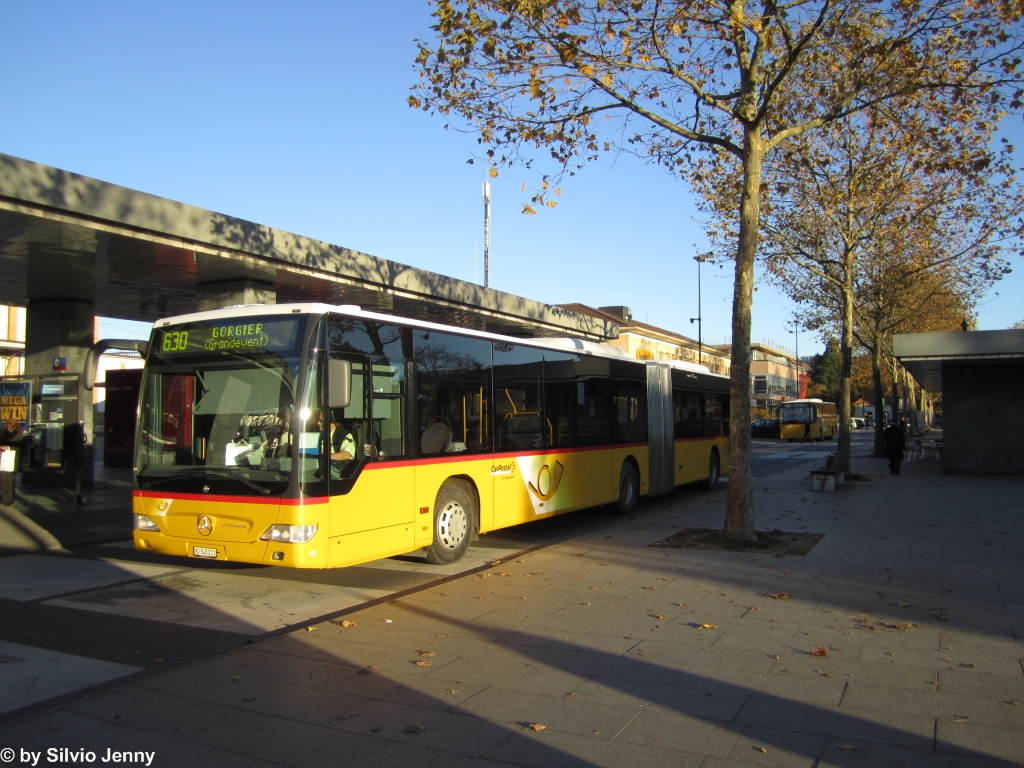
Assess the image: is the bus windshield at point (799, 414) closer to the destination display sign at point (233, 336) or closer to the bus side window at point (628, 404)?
the bus side window at point (628, 404)

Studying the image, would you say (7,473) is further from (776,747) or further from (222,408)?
(776,747)

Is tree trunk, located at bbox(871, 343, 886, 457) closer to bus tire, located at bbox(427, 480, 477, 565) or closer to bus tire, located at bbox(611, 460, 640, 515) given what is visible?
bus tire, located at bbox(611, 460, 640, 515)

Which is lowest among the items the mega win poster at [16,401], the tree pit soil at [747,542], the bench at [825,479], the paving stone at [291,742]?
the paving stone at [291,742]

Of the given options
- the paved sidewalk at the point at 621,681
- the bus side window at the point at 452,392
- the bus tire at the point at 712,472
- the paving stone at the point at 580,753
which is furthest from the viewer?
the bus tire at the point at 712,472

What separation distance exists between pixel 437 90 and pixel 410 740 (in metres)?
9.41

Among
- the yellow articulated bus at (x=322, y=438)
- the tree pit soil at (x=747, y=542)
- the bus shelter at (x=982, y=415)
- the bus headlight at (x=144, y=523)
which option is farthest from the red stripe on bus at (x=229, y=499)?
the bus shelter at (x=982, y=415)

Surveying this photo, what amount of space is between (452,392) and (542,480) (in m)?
2.81

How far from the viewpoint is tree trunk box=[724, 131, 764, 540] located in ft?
38.9

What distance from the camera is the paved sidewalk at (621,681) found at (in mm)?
4609

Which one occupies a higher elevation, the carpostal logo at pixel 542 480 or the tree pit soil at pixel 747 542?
the carpostal logo at pixel 542 480

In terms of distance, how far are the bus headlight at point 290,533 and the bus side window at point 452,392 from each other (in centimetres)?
205

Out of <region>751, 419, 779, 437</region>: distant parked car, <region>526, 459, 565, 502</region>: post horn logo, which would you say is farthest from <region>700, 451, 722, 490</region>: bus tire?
<region>751, 419, 779, 437</region>: distant parked car

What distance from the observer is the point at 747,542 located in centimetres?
1166

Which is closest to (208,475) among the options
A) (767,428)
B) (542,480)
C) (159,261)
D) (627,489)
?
(542,480)
